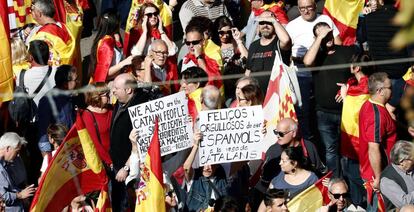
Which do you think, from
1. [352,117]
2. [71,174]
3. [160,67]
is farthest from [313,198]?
[160,67]

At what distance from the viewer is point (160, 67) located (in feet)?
30.7

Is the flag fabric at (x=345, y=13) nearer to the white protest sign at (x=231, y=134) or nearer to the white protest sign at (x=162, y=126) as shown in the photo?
the white protest sign at (x=231, y=134)

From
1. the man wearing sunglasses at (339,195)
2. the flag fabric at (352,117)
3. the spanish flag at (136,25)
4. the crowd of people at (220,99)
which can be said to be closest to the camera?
the man wearing sunglasses at (339,195)

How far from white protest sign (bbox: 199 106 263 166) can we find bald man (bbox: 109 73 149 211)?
0.82 m

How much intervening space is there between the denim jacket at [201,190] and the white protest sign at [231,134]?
29 centimetres

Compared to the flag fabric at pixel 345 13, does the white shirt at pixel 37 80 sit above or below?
below

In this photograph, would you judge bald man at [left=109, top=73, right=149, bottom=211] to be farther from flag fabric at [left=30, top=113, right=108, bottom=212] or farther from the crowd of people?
flag fabric at [left=30, top=113, right=108, bottom=212]

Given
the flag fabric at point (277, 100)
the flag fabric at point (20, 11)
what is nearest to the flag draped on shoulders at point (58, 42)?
the flag fabric at point (20, 11)

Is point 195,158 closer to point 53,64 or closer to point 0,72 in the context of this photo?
point 0,72

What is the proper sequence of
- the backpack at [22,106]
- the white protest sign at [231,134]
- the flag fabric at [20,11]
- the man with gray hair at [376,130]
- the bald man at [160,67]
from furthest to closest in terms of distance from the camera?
the flag fabric at [20,11] < the bald man at [160,67] < the backpack at [22,106] < the man with gray hair at [376,130] < the white protest sign at [231,134]

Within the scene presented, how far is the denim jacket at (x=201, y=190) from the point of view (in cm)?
763

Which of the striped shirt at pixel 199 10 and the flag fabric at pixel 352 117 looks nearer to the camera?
the flag fabric at pixel 352 117

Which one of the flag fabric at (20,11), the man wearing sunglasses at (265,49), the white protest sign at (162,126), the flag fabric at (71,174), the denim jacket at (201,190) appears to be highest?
the flag fabric at (20,11)

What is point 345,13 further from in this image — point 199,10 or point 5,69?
point 5,69
